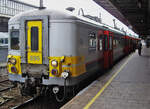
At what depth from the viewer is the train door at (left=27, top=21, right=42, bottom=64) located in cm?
657

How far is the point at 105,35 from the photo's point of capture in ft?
33.9

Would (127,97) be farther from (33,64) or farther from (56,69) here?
(33,64)

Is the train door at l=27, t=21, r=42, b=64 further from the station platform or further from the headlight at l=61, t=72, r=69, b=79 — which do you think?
the station platform

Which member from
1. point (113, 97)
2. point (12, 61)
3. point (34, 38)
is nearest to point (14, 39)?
point (12, 61)

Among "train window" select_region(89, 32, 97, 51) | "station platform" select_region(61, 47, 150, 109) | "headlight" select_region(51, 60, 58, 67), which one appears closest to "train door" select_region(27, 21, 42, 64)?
"headlight" select_region(51, 60, 58, 67)

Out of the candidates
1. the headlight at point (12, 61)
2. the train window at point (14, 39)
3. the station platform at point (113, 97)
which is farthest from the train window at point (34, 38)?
the station platform at point (113, 97)

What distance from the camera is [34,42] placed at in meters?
6.67

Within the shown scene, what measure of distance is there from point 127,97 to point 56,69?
7.62 ft

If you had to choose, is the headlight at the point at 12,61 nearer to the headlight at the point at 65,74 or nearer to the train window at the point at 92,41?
the headlight at the point at 65,74

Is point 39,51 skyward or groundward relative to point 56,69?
skyward

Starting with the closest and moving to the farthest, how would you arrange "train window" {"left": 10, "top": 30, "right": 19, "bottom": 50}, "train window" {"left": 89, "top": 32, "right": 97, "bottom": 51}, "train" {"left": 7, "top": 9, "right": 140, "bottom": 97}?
"train" {"left": 7, "top": 9, "right": 140, "bottom": 97}, "train window" {"left": 10, "top": 30, "right": 19, "bottom": 50}, "train window" {"left": 89, "top": 32, "right": 97, "bottom": 51}

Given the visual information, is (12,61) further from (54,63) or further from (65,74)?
(65,74)

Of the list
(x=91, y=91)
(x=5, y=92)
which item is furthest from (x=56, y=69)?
(x=5, y=92)

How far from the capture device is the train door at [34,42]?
6570 mm
